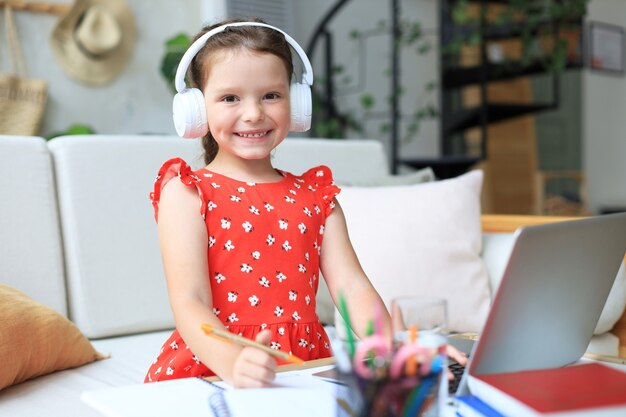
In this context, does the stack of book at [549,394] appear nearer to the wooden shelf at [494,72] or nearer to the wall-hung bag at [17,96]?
the wall-hung bag at [17,96]

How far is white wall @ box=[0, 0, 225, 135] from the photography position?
3.53m

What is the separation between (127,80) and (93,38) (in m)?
0.27

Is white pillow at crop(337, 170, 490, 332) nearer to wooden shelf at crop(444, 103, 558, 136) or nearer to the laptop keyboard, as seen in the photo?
the laptop keyboard

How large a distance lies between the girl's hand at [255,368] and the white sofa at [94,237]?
100 centimetres

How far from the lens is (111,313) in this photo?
6.75 feet

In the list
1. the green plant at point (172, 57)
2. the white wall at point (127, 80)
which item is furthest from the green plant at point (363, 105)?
the green plant at point (172, 57)

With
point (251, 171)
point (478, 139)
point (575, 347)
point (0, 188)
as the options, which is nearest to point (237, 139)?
point (251, 171)

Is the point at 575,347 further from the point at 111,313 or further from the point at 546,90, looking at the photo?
the point at 546,90

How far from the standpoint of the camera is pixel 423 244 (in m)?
2.20

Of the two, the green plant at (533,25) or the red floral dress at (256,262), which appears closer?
the red floral dress at (256,262)

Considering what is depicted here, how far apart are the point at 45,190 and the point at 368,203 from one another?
85 centimetres

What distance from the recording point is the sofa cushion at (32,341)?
60.4 inches

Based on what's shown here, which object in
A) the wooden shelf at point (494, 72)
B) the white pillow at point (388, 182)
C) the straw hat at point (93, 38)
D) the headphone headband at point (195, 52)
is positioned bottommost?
the white pillow at point (388, 182)

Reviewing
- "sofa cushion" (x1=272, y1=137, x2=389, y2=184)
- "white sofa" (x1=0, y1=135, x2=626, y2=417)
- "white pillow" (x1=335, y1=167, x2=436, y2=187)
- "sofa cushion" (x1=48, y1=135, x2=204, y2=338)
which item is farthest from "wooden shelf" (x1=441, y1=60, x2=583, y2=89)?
"sofa cushion" (x1=48, y1=135, x2=204, y2=338)
